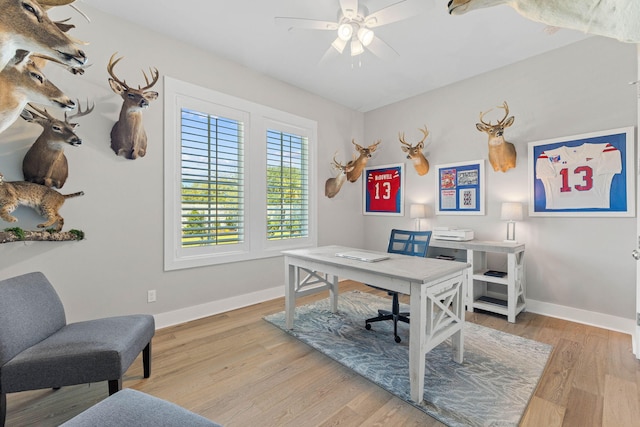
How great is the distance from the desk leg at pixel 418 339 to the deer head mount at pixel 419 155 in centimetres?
276

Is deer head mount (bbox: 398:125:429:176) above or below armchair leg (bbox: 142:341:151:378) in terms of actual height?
Answer: above

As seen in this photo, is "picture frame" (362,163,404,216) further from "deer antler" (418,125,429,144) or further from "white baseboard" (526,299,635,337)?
"white baseboard" (526,299,635,337)

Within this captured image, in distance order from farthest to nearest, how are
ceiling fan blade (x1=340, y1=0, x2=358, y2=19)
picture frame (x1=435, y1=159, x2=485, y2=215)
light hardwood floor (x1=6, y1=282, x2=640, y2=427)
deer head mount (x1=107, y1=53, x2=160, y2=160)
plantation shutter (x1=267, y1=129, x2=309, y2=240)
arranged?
plantation shutter (x1=267, y1=129, x2=309, y2=240), picture frame (x1=435, y1=159, x2=485, y2=215), deer head mount (x1=107, y1=53, x2=160, y2=160), ceiling fan blade (x1=340, y1=0, x2=358, y2=19), light hardwood floor (x1=6, y1=282, x2=640, y2=427)

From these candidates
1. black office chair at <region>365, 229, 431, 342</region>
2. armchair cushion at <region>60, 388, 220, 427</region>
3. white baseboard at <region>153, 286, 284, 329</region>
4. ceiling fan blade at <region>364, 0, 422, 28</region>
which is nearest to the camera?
armchair cushion at <region>60, 388, 220, 427</region>

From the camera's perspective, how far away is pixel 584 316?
2.90 m

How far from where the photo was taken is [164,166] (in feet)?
9.36

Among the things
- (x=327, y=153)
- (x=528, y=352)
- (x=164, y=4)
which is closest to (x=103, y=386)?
(x=164, y=4)

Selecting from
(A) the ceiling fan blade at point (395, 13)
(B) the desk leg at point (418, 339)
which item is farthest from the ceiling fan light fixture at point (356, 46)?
(B) the desk leg at point (418, 339)

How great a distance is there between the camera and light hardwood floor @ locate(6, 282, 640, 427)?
1605 mm

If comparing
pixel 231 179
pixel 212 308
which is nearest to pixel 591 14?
pixel 231 179

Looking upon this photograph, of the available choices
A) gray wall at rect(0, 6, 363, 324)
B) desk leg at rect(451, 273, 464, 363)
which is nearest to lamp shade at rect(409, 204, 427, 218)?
desk leg at rect(451, 273, 464, 363)

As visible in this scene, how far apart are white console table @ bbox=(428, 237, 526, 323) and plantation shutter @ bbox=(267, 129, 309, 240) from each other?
1.89m

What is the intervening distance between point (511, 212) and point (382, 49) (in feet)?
7.42

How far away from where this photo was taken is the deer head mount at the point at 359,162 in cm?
453
